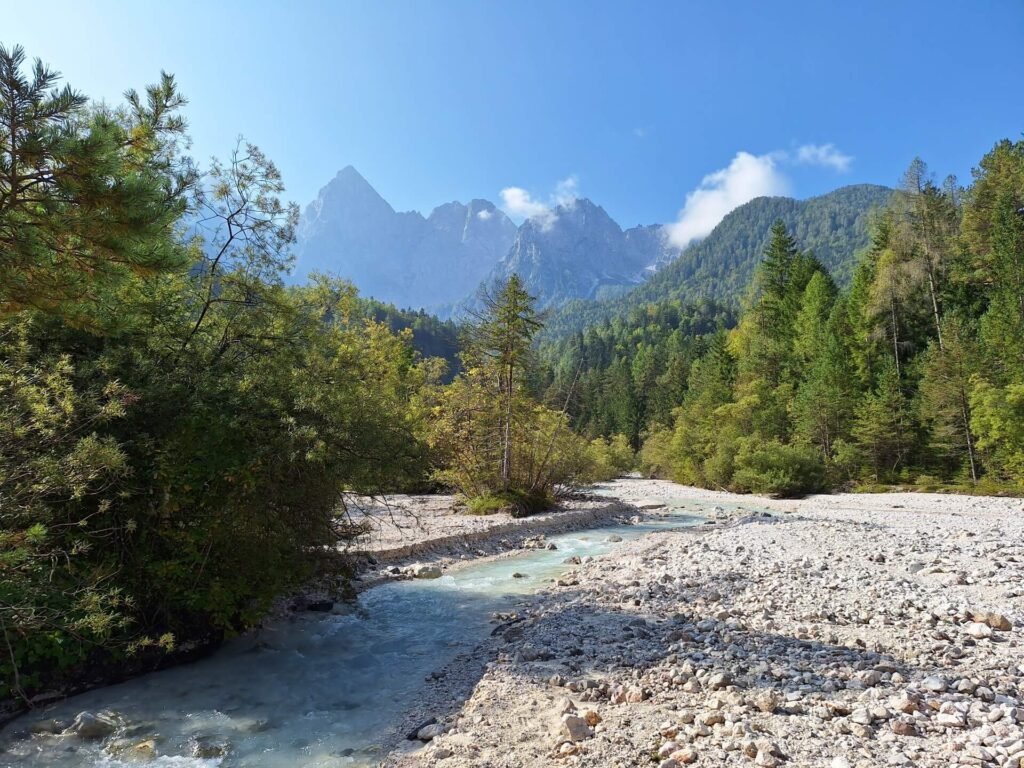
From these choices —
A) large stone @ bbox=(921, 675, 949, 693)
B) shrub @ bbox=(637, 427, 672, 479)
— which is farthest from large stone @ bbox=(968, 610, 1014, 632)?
shrub @ bbox=(637, 427, 672, 479)

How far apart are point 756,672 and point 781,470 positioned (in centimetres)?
3247

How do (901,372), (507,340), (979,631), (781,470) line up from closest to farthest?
(979,631), (507,340), (781,470), (901,372)

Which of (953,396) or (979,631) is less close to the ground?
(953,396)

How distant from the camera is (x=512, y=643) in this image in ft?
24.3

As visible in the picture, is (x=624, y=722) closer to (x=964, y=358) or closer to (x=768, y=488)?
(x=768, y=488)

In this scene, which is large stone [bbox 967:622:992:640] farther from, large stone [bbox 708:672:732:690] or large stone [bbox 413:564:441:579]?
large stone [bbox 413:564:441:579]

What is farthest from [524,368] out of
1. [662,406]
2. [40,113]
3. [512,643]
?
[662,406]

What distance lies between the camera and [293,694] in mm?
6324

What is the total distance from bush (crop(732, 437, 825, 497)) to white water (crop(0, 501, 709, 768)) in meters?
29.0

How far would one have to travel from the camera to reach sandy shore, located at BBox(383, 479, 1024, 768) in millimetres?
4035

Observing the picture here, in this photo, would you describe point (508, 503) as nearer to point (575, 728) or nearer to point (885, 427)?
point (575, 728)

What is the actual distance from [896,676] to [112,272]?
7221 millimetres

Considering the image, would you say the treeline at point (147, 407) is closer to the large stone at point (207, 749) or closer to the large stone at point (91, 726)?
the large stone at point (91, 726)

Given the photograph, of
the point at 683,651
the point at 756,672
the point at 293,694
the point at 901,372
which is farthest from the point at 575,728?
the point at 901,372
